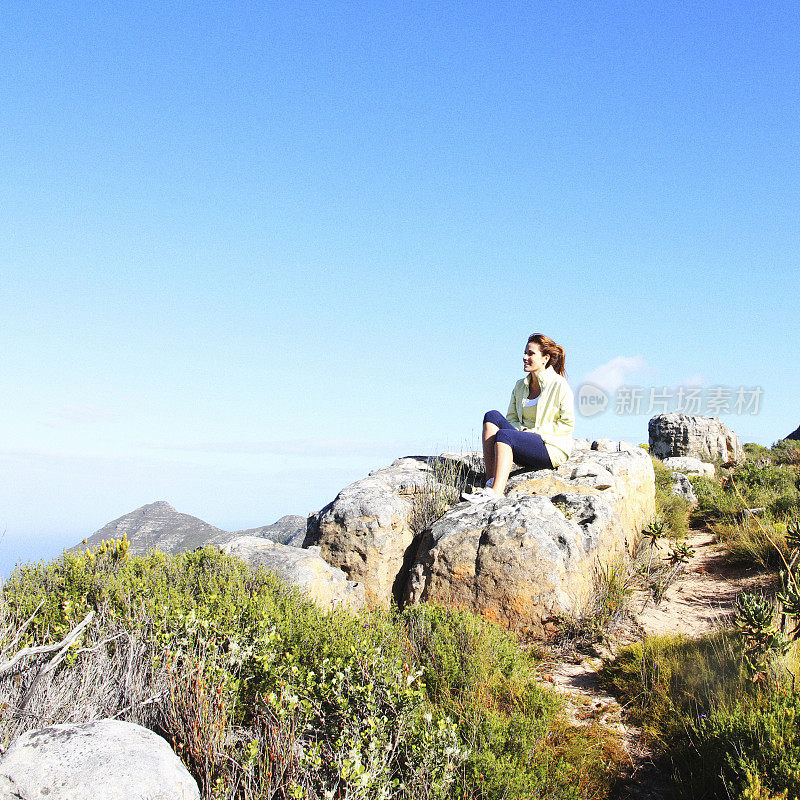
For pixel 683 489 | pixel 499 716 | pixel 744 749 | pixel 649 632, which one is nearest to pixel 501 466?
pixel 649 632

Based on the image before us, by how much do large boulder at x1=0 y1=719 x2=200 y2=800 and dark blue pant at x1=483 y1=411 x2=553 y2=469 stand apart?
17.8 feet

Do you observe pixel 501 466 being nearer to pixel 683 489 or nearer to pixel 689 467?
pixel 683 489

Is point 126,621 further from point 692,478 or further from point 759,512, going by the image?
point 692,478

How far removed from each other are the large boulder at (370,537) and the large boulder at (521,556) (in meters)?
0.54

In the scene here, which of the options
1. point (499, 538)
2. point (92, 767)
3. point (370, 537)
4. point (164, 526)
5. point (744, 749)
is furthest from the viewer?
point (164, 526)

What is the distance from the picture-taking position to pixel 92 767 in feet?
8.60

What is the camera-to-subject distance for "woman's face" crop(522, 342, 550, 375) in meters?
Result: 8.20

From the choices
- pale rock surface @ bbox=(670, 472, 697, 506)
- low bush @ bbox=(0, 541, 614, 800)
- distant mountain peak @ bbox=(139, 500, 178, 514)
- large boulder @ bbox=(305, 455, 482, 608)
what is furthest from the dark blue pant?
distant mountain peak @ bbox=(139, 500, 178, 514)

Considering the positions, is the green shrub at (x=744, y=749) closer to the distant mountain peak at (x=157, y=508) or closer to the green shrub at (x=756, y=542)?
the green shrub at (x=756, y=542)

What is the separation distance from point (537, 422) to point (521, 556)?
2865mm

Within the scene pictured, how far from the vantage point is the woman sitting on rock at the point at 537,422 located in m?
7.68

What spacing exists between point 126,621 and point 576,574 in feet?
12.9

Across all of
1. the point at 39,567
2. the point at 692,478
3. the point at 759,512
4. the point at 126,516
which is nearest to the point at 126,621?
the point at 39,567

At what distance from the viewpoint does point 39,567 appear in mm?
4941
